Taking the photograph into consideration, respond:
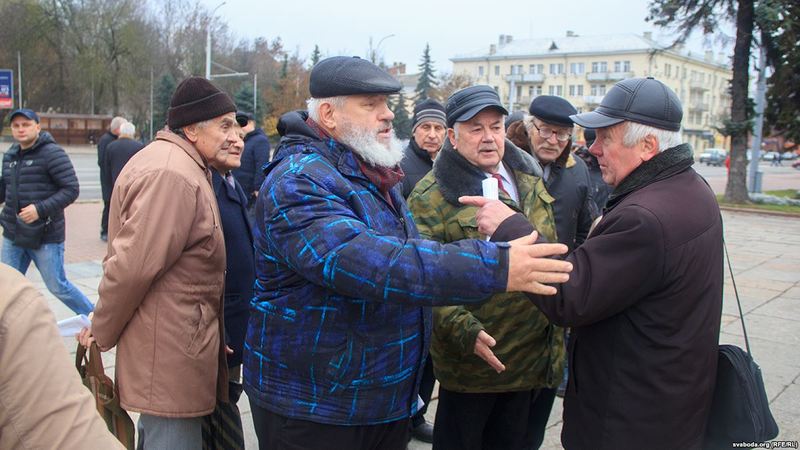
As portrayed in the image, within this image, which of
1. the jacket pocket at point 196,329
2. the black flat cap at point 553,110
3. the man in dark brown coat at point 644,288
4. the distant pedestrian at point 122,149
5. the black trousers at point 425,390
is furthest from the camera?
the distant pedestrian at point 122,149

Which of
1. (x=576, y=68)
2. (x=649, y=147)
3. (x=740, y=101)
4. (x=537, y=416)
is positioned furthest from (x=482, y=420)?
(x=576, y=68)

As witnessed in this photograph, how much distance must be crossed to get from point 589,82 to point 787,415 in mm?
81595

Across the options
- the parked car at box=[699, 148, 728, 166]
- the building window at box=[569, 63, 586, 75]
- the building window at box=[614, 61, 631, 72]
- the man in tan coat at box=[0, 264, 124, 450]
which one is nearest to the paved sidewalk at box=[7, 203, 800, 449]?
the man in tan coat at box=[0, 264, 124, 450]

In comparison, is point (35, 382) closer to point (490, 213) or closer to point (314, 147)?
point (314, 147)

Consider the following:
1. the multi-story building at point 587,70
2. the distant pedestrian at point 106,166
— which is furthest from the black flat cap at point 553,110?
the multi-story building at point 587,70

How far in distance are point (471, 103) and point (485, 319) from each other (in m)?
1.01

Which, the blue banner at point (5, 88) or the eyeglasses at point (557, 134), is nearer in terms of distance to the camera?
the eyeglasses at point (557, 134)

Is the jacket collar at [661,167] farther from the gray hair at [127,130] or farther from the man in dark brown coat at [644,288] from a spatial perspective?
the gray hair at [127,130]

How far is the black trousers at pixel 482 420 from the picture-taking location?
3.00 metres

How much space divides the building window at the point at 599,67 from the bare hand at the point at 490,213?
83.8m

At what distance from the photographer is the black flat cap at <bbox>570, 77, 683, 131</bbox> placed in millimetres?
2232

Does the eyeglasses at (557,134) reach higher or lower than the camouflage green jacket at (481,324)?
higher

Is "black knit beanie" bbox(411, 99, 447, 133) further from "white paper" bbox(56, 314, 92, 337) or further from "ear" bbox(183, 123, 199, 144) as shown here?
"white paper" bbox(56, 314, 92, 337)

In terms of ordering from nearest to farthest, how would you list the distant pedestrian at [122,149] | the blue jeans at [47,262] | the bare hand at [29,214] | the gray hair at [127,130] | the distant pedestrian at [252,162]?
1. the bare hand at [29,214]
2. the blue jeans at [47,262]
3. the distant pedestrian at [252,162]
4. the distant pedestrian at [122,149]
5. the gray hair at [127,130]
